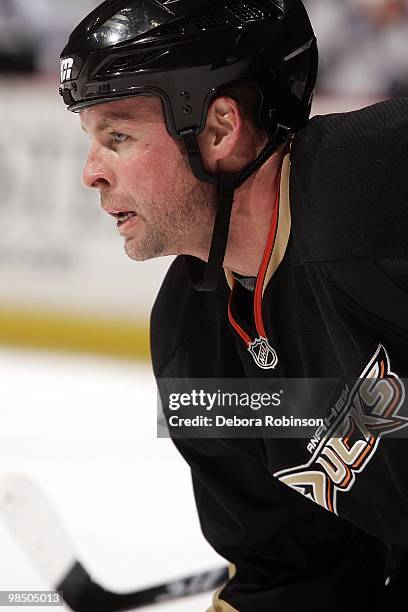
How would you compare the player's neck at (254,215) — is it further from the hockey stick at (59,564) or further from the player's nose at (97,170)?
the hockey stick at (59,564)

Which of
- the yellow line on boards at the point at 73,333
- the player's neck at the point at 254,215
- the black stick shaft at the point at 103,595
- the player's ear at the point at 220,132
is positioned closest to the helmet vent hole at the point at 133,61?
the player's ear at the point at 220,132

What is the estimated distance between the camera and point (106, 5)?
53.4 inches

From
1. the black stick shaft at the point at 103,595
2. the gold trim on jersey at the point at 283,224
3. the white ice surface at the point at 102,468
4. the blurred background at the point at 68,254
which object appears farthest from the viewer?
the blurred background at the point at 68,254

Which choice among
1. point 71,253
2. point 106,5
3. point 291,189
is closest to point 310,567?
point 291,189

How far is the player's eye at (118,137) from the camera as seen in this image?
1339 mm

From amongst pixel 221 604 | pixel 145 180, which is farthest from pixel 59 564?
pixel 145 180

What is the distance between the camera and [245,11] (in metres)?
1.34

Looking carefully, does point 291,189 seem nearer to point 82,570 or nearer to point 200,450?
point 200,450

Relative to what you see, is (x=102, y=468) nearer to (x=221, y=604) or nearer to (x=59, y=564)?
(x=59, y=564)

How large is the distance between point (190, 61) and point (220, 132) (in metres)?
0.11

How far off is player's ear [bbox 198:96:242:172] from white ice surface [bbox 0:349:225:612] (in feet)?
2.89

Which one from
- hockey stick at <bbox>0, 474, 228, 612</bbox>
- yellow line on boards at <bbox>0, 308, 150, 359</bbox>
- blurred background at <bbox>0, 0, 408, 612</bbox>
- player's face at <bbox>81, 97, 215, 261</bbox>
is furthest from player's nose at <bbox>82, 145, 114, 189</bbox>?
yellow line on boards at <bbox>0, 308, 150, 359</bbox>

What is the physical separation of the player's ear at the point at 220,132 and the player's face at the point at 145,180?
36 millimetres

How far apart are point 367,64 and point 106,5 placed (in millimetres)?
2266
